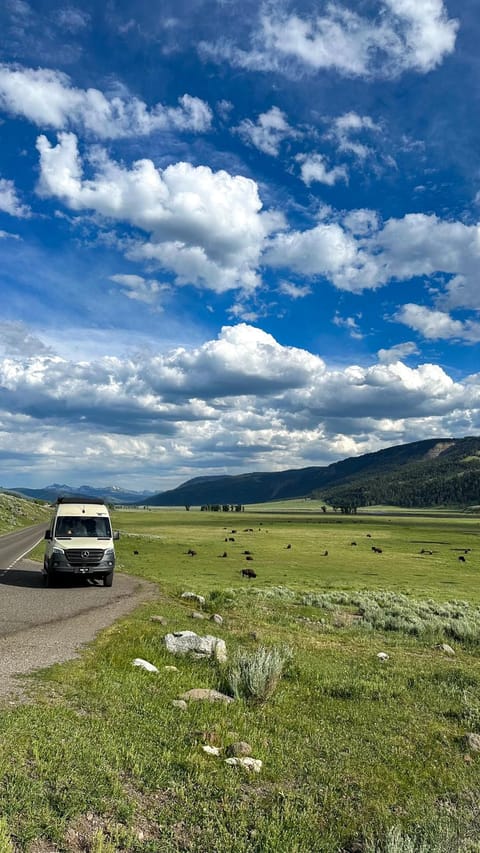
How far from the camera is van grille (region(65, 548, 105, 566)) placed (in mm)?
25594

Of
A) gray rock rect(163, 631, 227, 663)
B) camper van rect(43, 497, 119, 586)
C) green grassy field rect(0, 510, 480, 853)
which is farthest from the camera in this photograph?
camper van rect(43, 497, 119, 586)

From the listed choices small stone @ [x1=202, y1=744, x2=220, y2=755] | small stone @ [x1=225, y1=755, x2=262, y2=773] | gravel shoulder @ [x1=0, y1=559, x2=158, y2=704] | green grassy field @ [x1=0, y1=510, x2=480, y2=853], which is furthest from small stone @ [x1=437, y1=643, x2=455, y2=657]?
small stone @ [x1=202, y1=744, x2=220, y2=755]

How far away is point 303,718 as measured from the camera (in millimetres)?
11156

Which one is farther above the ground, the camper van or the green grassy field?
the camper van

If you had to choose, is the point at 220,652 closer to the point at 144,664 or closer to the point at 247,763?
the point at 144,664

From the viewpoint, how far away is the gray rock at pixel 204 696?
11.2m

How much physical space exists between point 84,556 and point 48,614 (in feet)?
22.1

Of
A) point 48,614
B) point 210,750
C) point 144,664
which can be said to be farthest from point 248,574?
point 210,750

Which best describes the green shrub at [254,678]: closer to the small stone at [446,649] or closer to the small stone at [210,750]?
the small stone at [210,750]

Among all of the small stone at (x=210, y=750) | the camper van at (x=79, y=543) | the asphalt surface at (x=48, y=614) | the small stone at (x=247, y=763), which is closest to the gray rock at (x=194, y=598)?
the asphalt surface at (x=48, y=614)

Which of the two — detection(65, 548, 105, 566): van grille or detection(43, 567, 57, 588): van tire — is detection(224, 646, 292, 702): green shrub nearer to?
detection(65, 548, 105, 566): van grille

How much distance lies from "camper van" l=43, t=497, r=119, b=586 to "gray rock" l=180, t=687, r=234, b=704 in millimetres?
15556

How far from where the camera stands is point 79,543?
2580 centimetres

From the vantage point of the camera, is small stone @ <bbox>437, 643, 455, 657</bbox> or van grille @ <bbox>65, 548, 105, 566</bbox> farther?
van grille @ <bbox>65, 548, 105, 566</bbox>
